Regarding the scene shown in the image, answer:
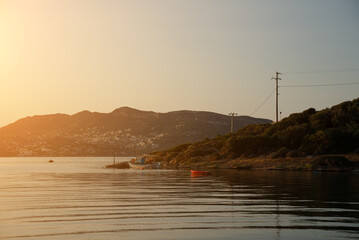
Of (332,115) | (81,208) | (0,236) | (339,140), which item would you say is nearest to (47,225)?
(0,236)

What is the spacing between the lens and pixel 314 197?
97.6 ft

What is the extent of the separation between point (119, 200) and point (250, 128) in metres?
94.7

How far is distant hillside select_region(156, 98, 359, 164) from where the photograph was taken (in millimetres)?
85438

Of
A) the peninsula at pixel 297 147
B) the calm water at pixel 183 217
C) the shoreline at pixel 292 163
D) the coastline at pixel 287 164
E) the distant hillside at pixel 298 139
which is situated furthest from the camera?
the distant hillside at pixel 298 139

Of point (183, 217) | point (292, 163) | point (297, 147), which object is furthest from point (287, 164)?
point (183, 217)

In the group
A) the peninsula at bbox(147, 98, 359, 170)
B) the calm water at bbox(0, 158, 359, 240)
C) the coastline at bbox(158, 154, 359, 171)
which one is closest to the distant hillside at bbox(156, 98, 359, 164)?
the peninsula at bbox(147, 98, 359, 170)

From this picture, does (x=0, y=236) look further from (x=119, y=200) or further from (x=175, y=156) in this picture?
(x=175, y=156)

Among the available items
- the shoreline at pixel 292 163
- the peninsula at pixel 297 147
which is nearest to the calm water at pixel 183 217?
the shoreline at pixel 292 163

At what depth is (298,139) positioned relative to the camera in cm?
9225

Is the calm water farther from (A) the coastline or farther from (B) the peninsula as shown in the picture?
(B) the peninsula

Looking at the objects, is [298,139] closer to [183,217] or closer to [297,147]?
[297,147]

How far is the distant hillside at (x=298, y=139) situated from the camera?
85438mm

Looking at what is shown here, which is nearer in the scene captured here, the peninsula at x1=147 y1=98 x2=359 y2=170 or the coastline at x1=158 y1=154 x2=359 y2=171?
the coastline at x1=158 y1=154 x2=359 y2=171

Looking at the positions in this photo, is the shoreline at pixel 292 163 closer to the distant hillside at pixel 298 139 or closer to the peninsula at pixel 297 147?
the peninsula at pixel 297 147
